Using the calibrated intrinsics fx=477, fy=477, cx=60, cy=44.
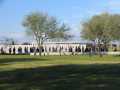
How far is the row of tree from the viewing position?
332 ft

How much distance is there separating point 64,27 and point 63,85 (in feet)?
298

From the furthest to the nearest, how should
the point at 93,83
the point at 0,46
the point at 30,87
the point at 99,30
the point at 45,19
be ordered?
the point at 0,46 → the point at 45,19 → the point at 99,30 → the point at 93,83 → the point at 30,87

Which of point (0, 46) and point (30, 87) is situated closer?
point (30, 87)

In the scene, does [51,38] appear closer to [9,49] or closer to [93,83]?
[9,49]

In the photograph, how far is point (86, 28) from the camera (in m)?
105

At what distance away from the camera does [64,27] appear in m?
110

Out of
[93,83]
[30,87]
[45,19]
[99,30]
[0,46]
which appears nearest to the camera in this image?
[30,87]

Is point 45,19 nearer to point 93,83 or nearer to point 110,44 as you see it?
point 110,44

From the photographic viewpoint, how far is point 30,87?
18641 mm

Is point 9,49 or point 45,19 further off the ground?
point 45,19

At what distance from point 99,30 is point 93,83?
81.2 m

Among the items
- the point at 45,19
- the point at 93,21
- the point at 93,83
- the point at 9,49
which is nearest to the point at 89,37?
the point at 93,21

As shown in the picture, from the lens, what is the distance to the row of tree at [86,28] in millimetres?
101188

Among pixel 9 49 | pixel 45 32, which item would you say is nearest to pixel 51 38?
pixel 45 32
